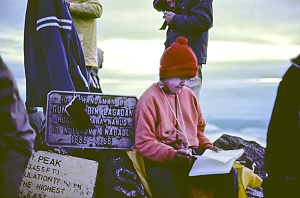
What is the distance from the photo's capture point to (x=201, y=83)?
607cm

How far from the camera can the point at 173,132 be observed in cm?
446

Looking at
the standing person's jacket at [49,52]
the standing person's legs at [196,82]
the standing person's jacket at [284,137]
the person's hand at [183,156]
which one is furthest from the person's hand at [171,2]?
the standing person's jacket at [284,137]

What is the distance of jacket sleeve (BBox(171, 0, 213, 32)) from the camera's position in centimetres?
568

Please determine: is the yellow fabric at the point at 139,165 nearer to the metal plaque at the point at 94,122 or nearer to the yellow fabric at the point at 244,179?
the metal plaque at the point at 94,122

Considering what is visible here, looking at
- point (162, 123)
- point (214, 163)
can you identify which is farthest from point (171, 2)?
point (214, 163)

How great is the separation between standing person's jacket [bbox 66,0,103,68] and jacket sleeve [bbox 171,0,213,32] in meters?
0.90

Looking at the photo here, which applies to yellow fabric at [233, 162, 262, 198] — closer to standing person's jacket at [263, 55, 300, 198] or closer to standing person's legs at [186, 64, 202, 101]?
standing person's jacket at [263, 55, 300, 198]

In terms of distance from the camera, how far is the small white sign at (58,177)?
4508 millimetres

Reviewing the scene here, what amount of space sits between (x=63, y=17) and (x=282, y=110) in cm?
239

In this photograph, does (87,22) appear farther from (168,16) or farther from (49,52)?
(49,52)

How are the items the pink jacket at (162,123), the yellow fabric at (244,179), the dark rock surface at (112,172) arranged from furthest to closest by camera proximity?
1. the dark rock surface at (112,172)
2. the yellow fabric at (244,179)
3. the pink jacket at (162,123)

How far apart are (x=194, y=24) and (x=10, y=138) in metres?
3.08

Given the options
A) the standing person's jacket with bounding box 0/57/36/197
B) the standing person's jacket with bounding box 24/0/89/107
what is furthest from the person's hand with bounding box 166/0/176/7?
the standing person's jacket with bounding box 0/57/36/197

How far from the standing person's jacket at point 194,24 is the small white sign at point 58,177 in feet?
5.86
